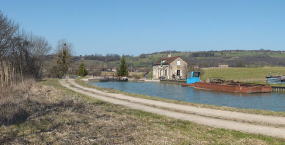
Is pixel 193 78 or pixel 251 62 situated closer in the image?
pixel 193 78

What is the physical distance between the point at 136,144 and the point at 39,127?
324cm

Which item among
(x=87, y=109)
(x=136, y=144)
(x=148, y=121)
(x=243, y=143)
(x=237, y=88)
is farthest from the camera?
(x=237, y=88)

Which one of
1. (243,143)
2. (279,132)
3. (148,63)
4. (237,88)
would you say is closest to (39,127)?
(243,143)

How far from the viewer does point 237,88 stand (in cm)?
3631

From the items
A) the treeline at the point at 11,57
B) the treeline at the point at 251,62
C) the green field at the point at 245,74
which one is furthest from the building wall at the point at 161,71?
the treeline at the point at 11,57

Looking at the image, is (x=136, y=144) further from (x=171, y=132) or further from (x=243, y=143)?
(x=243, y=143)

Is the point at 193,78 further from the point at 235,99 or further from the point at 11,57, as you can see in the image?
the point at 11,57

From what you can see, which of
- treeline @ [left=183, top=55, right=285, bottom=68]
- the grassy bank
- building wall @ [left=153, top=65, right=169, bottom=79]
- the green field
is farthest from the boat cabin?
the grassy bank

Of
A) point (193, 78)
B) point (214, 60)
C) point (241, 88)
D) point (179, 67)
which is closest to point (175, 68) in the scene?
point (179, 67)

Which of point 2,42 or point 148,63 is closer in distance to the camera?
point 2,42

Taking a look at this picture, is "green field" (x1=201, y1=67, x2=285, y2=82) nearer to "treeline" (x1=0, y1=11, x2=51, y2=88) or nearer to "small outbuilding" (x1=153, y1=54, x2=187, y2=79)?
"small outbuilding" (x1=153, y1=54, x2=187, y2=79)

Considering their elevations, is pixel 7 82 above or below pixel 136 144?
above

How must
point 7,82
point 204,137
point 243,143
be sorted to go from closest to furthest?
point 243,143 → point 204,137 → point 7,82

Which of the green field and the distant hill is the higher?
the distant hill
